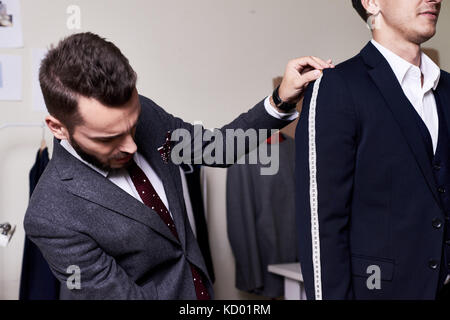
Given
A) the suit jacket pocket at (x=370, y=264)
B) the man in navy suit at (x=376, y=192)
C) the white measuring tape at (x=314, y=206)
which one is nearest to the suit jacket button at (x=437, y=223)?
the man in navy suit at (x=376, y=192)

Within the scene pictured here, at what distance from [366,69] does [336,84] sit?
0.10 m

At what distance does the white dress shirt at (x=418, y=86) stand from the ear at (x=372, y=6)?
0.07 meters

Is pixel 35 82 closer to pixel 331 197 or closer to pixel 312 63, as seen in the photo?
pixel 312 63

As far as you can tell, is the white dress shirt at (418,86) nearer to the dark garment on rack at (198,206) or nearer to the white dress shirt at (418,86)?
the white dress shirt at (418,86)

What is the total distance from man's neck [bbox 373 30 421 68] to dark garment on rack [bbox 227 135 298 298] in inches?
61.3

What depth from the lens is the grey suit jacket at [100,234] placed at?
1.36 meters

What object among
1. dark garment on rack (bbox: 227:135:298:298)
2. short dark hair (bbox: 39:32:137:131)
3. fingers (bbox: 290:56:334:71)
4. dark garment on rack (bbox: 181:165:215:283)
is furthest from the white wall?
fingers (bbox: 290:56:334:71)

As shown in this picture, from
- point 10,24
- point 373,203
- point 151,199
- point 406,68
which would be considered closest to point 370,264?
point 373,203

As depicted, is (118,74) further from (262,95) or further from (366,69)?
(262,95)

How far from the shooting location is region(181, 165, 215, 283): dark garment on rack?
8.75 feet

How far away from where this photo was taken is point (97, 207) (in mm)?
1366

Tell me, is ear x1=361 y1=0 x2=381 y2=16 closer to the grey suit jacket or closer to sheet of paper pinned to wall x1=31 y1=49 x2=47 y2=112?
the grey suit jacket

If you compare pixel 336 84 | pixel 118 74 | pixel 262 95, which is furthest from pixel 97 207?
pixel 262 95

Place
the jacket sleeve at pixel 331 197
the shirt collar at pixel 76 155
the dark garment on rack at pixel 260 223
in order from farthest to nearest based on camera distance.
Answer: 1. the dark garment on rack at pixel 260 223
2. the shirt collar at pixel 76 155
3. the jacket sleeve at pixel 331 197
